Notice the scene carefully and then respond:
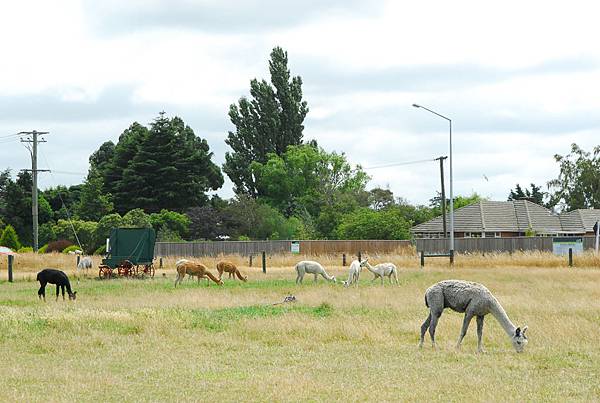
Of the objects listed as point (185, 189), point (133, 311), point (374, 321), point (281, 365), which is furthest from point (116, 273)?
point (185, 189)

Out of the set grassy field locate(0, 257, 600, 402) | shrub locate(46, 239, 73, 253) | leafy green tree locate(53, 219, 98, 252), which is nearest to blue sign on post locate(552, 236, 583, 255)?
grassy field locate(0, 257, 600, 402)

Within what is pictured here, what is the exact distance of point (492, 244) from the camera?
60906 mm

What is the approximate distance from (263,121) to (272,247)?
3257 cm

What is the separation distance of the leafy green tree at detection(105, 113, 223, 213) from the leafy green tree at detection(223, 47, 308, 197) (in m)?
7.53

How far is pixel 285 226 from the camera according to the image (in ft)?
282

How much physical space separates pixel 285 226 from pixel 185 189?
1047 cm

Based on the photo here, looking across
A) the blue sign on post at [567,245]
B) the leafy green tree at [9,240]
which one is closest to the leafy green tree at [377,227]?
the blue sign on post at [567,245]

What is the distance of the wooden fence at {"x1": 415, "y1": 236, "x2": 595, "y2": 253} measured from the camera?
60.1 metres

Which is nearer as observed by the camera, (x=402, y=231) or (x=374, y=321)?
(x=374, y=321)

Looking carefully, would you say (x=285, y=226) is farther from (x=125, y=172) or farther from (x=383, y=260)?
(x=383, y=260)

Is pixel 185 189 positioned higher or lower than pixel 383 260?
higher

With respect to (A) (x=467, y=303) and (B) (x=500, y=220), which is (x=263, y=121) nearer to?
(B) (x=500, y=220)

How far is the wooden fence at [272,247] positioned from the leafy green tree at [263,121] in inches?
1144

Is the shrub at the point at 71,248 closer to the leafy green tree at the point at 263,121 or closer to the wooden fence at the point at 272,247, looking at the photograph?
the wooden fence at the point at 272,247
